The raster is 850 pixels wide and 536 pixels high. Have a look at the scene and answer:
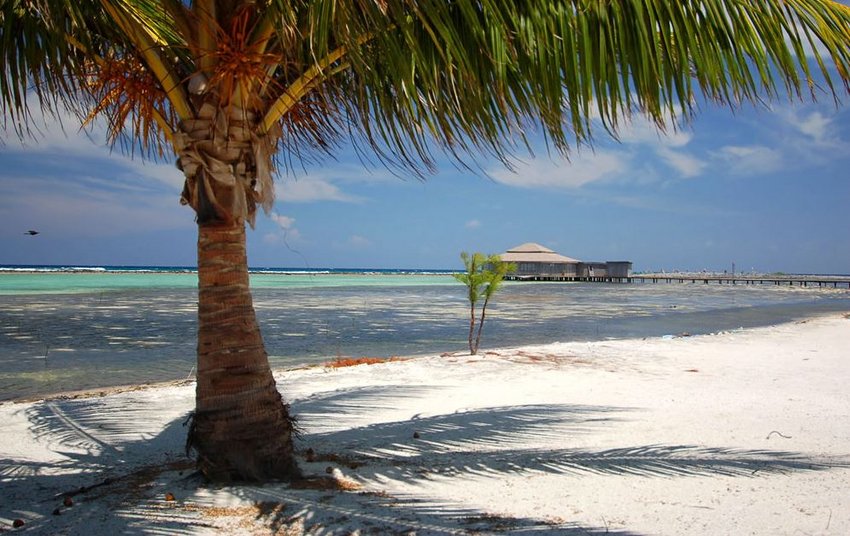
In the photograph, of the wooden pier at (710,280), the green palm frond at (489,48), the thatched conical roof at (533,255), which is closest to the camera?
the green palm frond at (489,48)

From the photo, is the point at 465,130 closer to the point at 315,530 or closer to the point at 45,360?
the point at 315,530

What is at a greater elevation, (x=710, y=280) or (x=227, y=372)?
(x=710, y=280)

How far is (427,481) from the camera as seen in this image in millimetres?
3744

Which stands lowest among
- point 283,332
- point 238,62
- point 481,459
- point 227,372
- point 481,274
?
point 283,332

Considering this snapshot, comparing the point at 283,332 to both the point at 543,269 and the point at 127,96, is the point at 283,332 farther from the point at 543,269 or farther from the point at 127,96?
the point at 543,269

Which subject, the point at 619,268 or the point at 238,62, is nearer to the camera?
the point at 238,62

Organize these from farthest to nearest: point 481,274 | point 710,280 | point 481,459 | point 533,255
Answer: point 710,280
point 533,255
point 481,274
point 481,459

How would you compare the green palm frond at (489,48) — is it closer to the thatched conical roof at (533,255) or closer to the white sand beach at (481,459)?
the white sand beach at (481,459)

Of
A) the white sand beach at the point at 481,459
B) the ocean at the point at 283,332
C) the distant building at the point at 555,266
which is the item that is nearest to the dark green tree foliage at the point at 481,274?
the ocean at the point at 283,332

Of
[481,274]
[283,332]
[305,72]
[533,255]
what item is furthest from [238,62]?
[533,255]

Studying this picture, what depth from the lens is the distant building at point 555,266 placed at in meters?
66.4

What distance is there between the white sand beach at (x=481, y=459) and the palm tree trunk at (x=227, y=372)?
0.20 metres

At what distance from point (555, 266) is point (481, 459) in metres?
66.5

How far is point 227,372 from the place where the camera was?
3.49 metres
